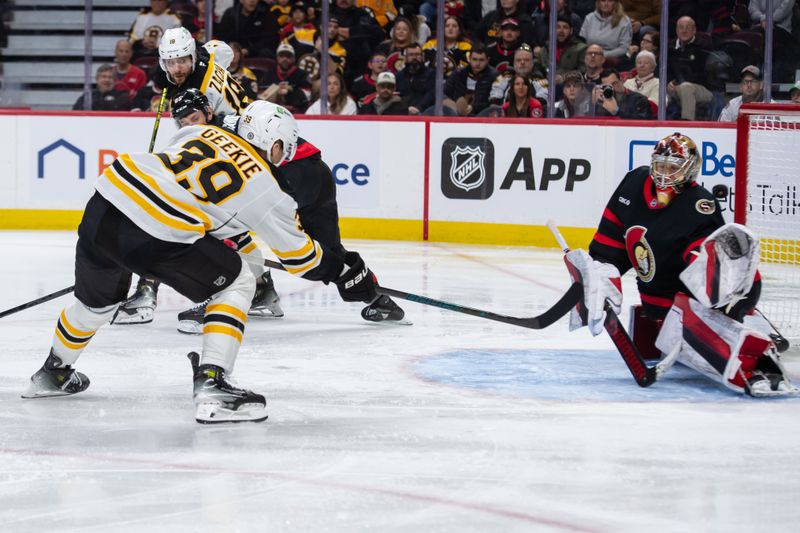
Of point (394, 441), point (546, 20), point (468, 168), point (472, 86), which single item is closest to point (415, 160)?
point (468, 168)

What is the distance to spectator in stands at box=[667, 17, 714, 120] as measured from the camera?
7508 millimetres

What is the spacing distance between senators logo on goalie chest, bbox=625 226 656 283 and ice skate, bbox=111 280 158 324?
196 centimetres

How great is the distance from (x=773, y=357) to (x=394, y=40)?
17.1 ft

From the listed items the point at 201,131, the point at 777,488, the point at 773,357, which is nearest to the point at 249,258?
the point at 201,131

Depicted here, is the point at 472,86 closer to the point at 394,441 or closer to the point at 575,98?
the point at 575,98

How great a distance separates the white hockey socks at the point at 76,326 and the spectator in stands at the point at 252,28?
556 centimetres

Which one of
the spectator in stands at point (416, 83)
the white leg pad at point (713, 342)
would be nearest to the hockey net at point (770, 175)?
the white leg pad at point (713, 342)

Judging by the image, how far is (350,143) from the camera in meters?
8.20

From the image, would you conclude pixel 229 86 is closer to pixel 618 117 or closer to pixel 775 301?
pixel 775 301

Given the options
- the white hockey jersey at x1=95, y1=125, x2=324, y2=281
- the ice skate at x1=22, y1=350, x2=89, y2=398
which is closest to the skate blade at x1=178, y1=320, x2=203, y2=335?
the ice skate at x1=22, y1=350, x2=89, y2=398

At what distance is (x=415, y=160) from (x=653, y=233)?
4.17 m

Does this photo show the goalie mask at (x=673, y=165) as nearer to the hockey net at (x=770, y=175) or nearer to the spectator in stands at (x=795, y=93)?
the hockey net at (x=770, y=175)

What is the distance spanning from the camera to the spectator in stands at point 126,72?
8727 mm

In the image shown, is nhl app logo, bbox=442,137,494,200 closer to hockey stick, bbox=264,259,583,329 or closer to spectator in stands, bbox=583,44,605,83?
spectator in stands, bbox=583,44,605,83
